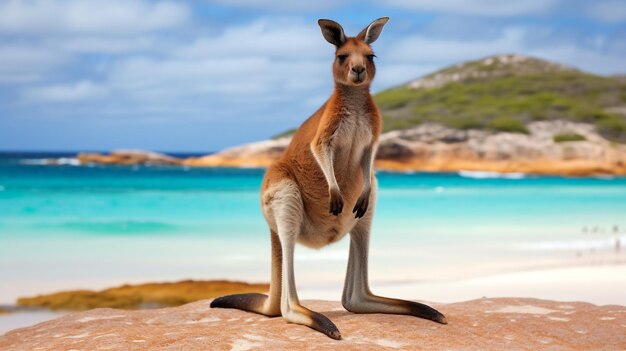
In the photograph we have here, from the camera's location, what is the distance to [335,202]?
12.5 feet

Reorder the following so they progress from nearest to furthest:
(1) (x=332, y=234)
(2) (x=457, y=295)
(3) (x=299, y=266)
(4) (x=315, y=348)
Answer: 1. (4) (x=315, y=348)
2. (1) (x=332, y=234)
3. (2) (x=457, y=295)
4. (3) (x=299, y=266)

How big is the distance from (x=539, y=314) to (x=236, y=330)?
1.91 m

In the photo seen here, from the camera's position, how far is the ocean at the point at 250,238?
944cm

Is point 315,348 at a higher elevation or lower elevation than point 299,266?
lower

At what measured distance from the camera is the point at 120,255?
11.3 meters

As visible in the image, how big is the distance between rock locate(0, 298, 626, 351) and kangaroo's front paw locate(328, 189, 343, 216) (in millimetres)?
623

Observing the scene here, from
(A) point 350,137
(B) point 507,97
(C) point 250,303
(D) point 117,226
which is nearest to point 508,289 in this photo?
(C) point 250,303

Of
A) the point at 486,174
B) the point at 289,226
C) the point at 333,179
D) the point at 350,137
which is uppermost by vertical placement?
the point at 486,174

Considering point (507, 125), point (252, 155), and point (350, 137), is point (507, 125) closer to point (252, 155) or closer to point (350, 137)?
point (252, 155)

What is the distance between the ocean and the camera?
9438mm

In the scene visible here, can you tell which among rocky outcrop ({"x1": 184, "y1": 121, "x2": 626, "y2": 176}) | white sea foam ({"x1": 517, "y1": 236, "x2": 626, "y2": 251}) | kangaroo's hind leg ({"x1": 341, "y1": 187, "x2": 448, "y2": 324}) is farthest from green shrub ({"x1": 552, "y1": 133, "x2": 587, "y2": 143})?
kangaroo's hind leg ({"x1": 341, "y1": 187, "x2": 448, "y2": 324})

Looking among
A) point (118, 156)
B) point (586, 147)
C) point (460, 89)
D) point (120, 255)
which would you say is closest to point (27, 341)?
point (120, 255)

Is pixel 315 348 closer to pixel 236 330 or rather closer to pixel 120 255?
pixel 236 330

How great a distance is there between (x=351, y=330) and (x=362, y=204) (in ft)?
2.15
